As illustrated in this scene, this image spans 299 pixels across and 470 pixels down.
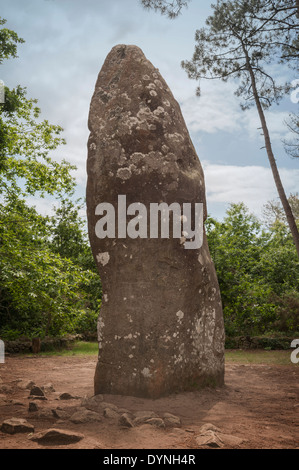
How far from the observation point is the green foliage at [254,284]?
13.8 metres

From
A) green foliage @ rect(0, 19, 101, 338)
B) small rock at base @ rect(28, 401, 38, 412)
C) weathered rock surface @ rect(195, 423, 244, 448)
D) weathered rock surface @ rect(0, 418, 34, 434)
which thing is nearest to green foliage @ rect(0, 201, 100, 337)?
green foliage @ rect(0, 19, 101, 338)

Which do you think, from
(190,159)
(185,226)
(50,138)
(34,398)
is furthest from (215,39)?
(34,398)

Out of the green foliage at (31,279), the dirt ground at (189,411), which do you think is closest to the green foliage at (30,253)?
the green foliage at (31,279)

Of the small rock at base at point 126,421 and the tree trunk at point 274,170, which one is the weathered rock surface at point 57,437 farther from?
the tree trunk at point 274,170

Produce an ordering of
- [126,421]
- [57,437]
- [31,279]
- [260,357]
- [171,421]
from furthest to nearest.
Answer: [31,279]
[260,357]
[171,421]
[126,421]
[57,437]

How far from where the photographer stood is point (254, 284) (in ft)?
46.4

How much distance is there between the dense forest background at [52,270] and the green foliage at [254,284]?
34mm

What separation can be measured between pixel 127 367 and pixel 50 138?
12.2 meters

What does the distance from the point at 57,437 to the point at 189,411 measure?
1788mm

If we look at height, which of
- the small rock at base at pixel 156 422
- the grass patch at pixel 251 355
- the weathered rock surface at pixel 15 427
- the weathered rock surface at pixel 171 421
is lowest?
the grass patch at pixel 251 355

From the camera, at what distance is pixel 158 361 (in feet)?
16.6

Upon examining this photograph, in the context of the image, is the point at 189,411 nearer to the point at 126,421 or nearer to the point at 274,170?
the point at 126,421

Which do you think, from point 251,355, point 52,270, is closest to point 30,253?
point 52,270
